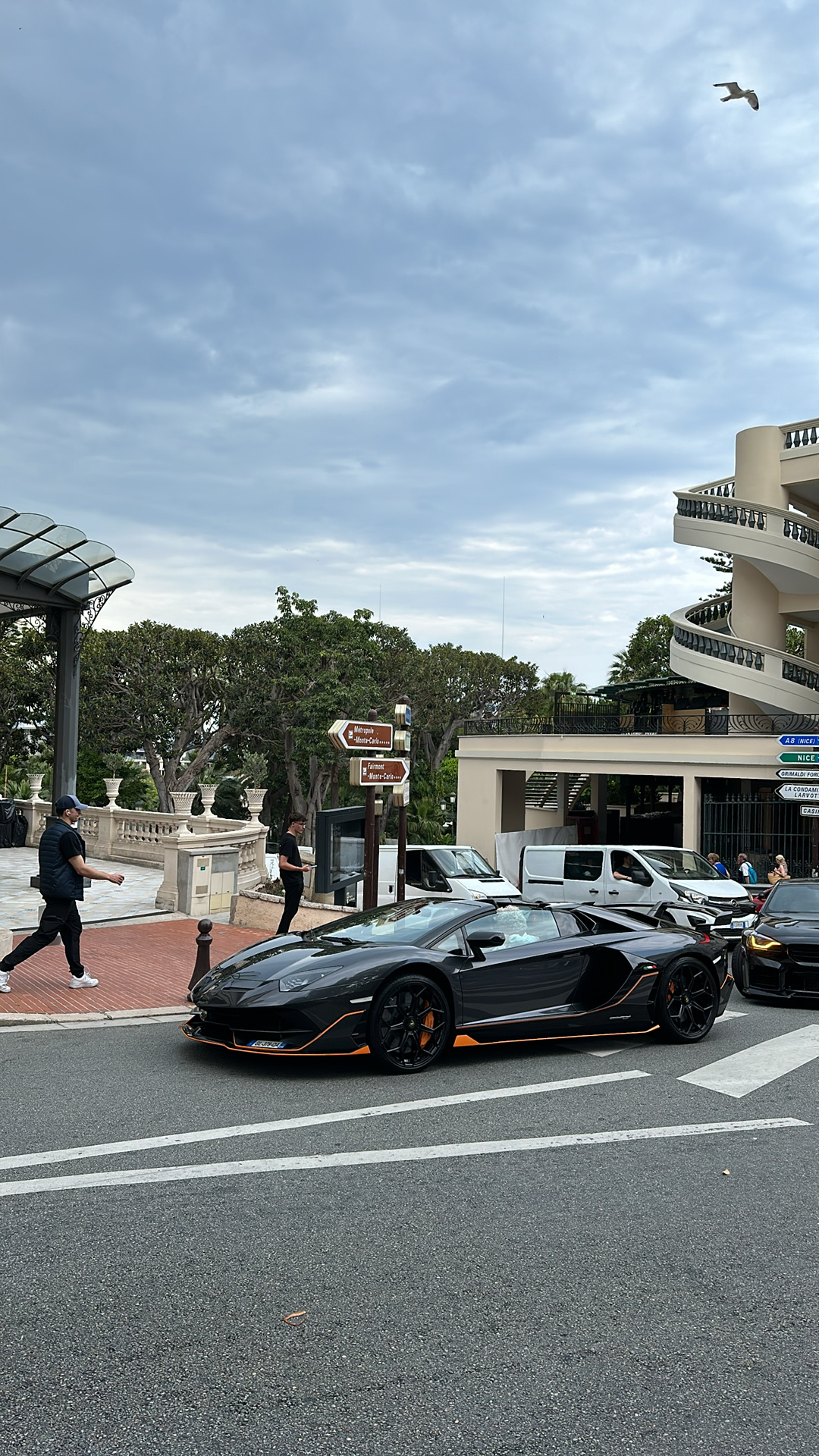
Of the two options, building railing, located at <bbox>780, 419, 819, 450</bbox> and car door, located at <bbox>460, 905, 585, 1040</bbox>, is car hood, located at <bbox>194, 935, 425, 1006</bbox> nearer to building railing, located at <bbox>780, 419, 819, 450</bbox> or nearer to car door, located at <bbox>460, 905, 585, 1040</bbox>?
car door, located at <bbox>460, 905, 585, 1040</bbox>

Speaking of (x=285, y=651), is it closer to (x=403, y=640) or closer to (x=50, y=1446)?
(x=403, y=640)

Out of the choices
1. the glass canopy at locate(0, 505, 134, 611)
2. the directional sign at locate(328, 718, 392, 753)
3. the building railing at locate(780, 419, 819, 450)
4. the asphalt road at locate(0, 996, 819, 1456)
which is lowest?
the asphalt road at locate(0, 996, 819, 1456)

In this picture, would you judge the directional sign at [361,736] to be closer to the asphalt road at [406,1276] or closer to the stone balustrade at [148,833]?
the asphalt road at [406,1276]

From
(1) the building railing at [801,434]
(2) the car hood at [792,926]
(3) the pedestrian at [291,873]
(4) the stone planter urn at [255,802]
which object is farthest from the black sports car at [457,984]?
(1) the building railing at [801,434]

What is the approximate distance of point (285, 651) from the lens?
48406 mm

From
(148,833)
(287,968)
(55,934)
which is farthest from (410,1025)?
(148,833)

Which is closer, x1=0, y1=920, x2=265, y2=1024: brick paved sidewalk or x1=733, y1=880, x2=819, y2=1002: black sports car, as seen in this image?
x1=0, y1=920, x2=265, y2=1024: brick paved sidewalk

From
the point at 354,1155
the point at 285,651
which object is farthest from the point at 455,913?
the point at 285,651

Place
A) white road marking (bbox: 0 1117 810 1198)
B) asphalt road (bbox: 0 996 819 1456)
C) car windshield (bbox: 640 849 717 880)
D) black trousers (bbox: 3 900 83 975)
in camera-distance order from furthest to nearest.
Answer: car windshield (bbox: 640 849 717 880), black trousers (bbox: 3 900 83 975), white road marking (bbox: 0 1117 810 1198), asphalt road (bbox: 0 996 819 1456)

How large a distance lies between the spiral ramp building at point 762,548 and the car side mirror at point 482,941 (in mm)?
22665

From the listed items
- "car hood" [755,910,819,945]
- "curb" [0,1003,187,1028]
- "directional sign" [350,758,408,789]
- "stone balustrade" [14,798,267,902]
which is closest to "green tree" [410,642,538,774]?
"stone balustrade" [14,798,267,902]

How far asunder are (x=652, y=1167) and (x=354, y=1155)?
1.56 meters

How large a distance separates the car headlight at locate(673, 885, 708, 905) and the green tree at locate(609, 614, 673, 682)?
40.2 metres

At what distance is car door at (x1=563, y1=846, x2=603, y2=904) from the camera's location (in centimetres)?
1811
